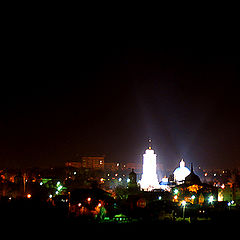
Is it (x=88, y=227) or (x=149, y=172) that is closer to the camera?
(x=88, y=227)

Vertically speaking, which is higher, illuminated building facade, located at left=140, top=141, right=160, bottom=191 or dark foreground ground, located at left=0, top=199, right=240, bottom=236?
illuminated building facade, located at left=140, top=141, right=160, bottom=191

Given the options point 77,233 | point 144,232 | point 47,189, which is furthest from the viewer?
point 47,189

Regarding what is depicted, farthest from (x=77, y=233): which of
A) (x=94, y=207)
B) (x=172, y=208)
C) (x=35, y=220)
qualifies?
(x=172, y=208)

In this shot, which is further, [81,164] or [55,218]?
[81,164]

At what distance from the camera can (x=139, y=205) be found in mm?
30234

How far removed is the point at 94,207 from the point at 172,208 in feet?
20.1

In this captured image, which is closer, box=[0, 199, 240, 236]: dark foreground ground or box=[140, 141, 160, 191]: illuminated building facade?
box=[0, 199, 240, 236]: dark foreground ground

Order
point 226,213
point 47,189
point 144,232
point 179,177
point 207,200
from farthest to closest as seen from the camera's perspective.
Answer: point 179,177 < point 47,189 < point 207,200 < point 226,213 < point 144,232

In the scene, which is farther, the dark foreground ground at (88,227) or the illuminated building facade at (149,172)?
the illuminated building facade at (149,172)

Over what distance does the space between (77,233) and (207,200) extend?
2217 centimetres

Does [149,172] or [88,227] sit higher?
[149,172]

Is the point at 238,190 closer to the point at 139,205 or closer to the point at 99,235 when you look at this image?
the point at 139,205

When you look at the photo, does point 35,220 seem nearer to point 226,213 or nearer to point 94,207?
point 94,207

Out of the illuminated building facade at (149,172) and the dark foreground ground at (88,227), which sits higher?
the illuminated building facade at (149,172)
